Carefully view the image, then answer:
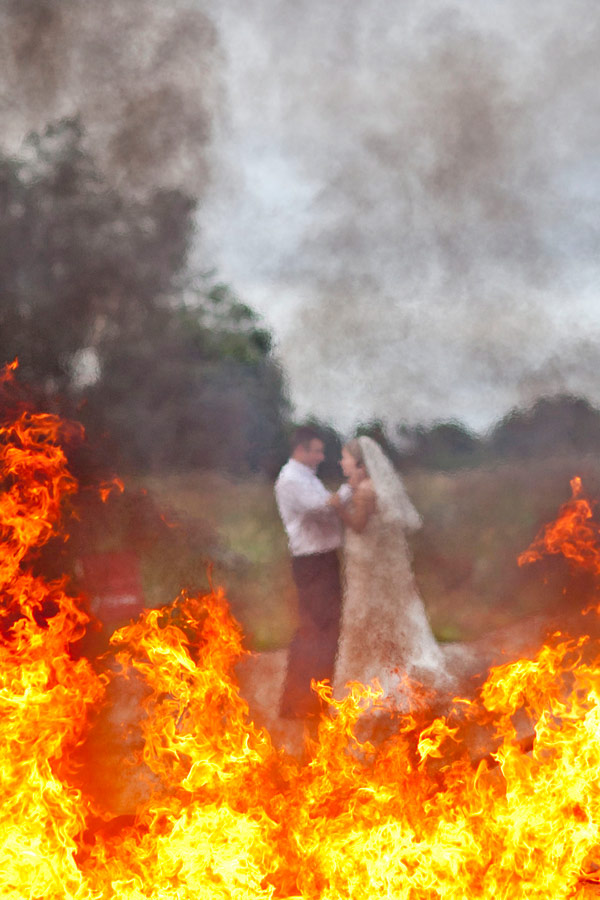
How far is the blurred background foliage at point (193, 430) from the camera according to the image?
3256mm

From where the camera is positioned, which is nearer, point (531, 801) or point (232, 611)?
point (531, 801)

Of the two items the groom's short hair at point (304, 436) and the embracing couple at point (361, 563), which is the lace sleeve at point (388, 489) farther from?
the groom's short hair at point (304, 436)

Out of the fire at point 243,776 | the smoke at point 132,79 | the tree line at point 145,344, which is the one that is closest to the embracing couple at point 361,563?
the tree line at point 145,344

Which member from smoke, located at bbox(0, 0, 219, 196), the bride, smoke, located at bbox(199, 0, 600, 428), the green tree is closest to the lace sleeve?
the bride

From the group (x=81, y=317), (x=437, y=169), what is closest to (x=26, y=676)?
(x=81, y=317)

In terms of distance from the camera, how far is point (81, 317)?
10.8 ft

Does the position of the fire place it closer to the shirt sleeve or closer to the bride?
the bride

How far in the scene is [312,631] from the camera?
3324mm

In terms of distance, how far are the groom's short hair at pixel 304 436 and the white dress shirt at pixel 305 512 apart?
0.08m

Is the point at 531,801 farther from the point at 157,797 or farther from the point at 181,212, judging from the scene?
the point at 181,212

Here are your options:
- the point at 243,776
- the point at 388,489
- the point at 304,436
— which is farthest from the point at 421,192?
the point at 243,776

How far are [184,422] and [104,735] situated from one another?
157 centimetres

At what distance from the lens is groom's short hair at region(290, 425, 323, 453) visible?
3.25 metres

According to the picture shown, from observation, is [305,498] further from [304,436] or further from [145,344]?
[145,344]
